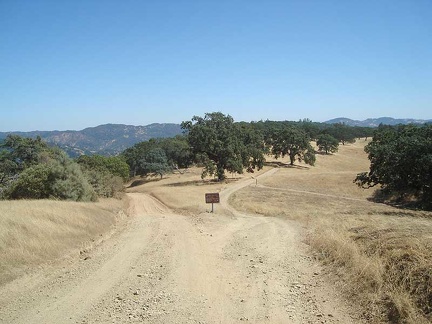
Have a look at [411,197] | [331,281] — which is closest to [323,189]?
[411,197]

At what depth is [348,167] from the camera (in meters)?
89.2

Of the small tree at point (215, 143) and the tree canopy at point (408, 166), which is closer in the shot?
the tree canopy at point (408, 166)

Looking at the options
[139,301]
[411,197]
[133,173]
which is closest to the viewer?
[139,301]

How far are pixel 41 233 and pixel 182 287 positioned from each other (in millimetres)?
8213

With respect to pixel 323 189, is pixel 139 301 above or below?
above

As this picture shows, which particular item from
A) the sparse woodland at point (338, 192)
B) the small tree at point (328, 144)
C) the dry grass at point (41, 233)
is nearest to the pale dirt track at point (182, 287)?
the dry grass at point (41, 233)

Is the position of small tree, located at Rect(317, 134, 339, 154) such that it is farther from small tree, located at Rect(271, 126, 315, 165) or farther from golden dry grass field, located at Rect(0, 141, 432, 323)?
golden dry grass field, located at Rect(0, 141, 432, 323)

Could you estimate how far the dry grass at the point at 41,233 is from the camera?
11809mm

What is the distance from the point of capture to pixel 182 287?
33.1ft

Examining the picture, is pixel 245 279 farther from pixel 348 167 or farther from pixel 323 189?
pixel 348 167

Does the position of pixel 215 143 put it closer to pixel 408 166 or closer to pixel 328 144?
pixel 408 166

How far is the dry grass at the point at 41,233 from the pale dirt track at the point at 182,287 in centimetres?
99

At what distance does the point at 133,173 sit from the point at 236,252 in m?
72.0

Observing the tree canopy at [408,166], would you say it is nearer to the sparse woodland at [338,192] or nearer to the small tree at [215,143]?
the sparse woodland at [338,192]
